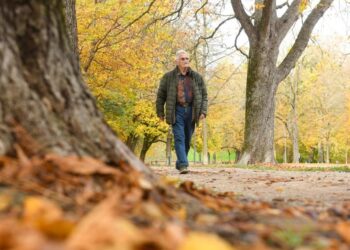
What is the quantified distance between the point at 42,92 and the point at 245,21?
12.8 metres

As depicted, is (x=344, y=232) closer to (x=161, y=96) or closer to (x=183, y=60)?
(x=183, y=60)

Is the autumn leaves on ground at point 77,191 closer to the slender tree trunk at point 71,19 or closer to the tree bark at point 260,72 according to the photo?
the slender tree trunk at point 71,19

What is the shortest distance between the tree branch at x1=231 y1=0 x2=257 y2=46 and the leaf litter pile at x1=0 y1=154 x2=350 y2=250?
12.1m

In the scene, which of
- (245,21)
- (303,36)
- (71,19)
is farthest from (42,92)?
(303,36)

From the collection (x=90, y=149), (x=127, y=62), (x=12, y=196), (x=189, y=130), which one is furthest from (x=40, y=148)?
(x=127, y=62)

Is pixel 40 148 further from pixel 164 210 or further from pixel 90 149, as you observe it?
pixel 164 210

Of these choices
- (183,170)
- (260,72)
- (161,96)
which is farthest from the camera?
(260,72)

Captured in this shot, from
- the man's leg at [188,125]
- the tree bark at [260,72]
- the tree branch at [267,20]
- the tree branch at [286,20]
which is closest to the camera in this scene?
the man's leg at [188,125]

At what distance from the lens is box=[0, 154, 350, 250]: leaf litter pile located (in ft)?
4.42

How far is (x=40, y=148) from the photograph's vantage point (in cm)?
257

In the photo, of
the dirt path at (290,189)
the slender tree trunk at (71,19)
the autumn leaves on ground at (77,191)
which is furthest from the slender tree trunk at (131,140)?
the autumn leaves on ground at (77,191)

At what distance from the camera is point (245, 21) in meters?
14.8

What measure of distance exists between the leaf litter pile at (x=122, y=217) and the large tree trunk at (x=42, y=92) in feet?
0.41

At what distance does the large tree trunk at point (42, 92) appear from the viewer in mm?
2545
